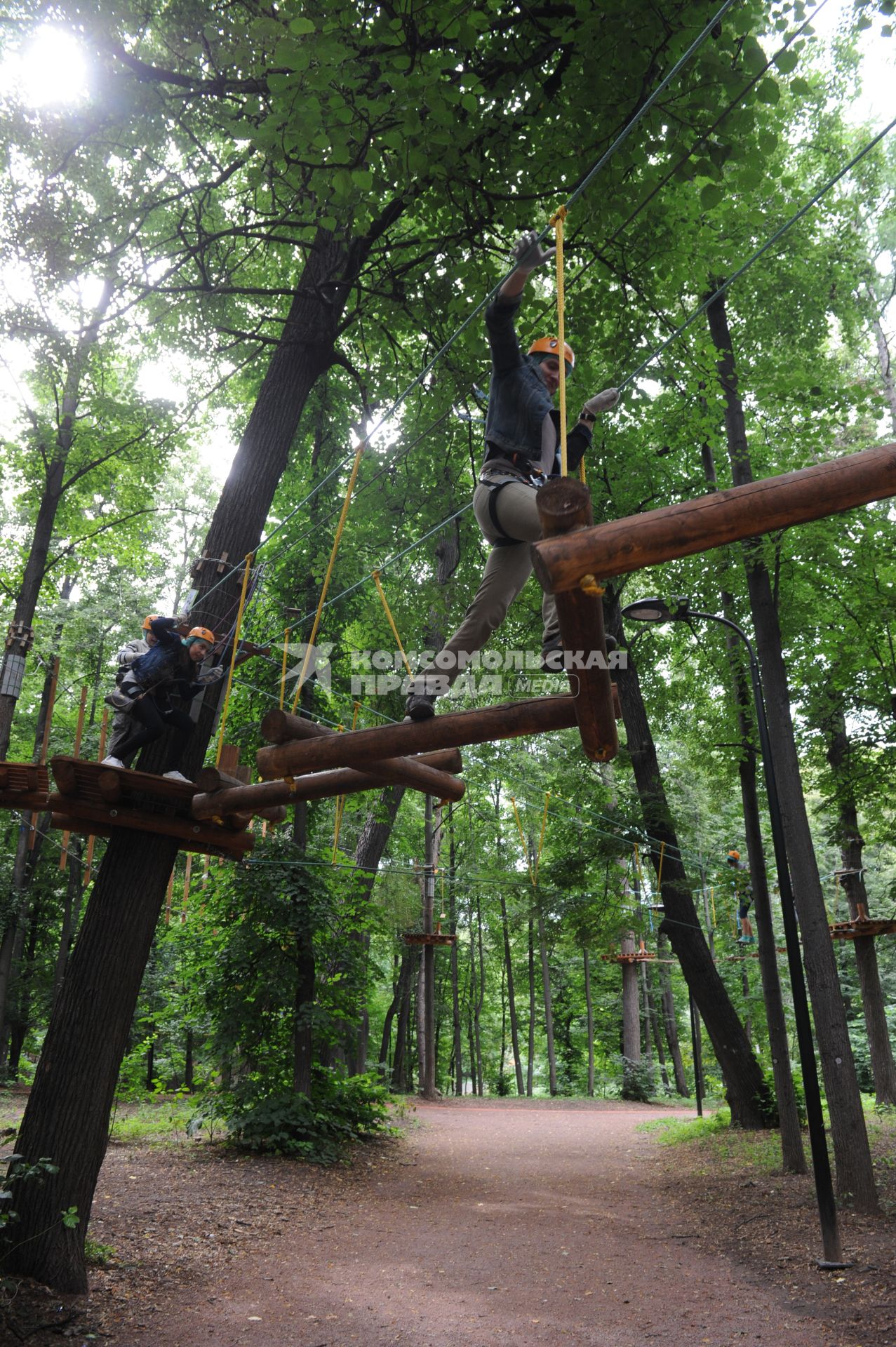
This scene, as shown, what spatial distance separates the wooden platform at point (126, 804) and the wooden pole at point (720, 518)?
355 cm

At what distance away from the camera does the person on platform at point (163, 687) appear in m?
6.24

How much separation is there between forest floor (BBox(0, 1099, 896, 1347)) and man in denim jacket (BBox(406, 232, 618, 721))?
4199 mm

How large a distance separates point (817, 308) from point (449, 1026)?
2898 centimetres

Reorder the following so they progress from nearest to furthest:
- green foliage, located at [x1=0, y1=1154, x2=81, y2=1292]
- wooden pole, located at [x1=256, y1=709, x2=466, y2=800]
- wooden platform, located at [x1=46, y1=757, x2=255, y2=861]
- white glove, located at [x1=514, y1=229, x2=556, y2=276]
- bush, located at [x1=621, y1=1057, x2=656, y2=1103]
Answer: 1. white glove, located at [x1=514, y1=229, x2=556, y2=276]
2. wooden pole, located at [x1=256, y1=709, x2=466, y2=800]
3. green foliage, located at [x1=0, y1=1154, x2=81, y2=1292]
4. wooden platform, located at [x1=46, y1=757, x2=255, y2=861]
5. bush, located at [x1=621, y1=1057, x2=656, y2=1103]

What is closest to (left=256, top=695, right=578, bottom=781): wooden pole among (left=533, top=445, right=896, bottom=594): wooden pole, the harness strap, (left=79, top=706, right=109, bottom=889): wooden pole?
the harness strap

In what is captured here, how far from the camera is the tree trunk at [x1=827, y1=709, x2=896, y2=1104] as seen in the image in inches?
548

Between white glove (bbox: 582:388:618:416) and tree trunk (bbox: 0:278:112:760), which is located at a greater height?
tree trunk (bbox: 0:278:112:760)

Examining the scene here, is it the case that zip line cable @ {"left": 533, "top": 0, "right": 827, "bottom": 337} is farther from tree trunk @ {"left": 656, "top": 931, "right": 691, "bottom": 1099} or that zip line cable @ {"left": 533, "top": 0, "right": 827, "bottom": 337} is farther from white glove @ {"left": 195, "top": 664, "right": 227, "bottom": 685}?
tree trunk @ {"left": 656, "top": 931, "right": 691, "bottom": 1099}

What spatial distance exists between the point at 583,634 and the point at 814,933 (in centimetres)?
646

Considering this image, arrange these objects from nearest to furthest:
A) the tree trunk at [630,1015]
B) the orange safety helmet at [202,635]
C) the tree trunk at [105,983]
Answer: the tree trunk at [105,983]
the orange safety helmet at [202,635]
the tree trunk at [630,1015]

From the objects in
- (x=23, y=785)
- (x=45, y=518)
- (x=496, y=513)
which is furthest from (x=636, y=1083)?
(x=496, y=513)

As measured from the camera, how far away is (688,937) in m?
12.1

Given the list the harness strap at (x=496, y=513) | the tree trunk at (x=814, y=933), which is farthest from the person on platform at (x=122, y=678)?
the tree trunk at (x=814, y=933)

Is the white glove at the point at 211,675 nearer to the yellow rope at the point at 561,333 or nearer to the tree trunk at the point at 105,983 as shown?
the tree trunk at the point at 105,983
